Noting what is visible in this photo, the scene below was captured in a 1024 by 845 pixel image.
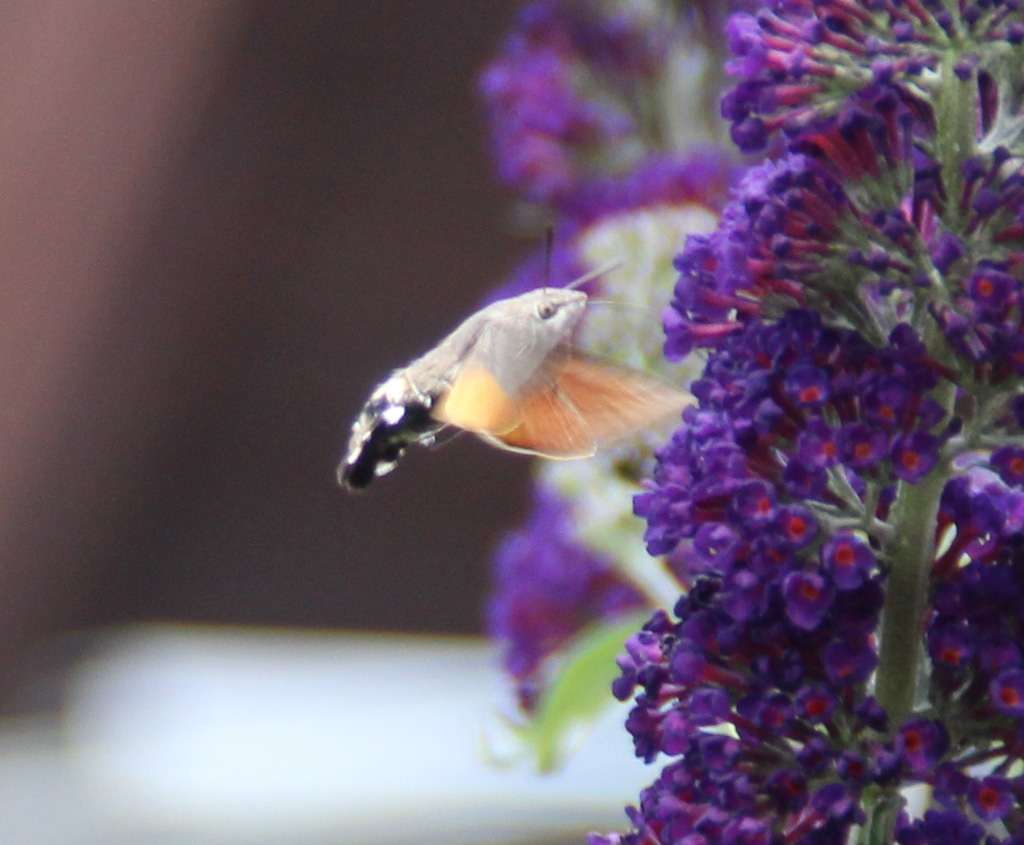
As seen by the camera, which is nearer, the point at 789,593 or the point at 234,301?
the point at 789,593

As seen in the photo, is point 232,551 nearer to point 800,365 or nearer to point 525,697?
point 525,697

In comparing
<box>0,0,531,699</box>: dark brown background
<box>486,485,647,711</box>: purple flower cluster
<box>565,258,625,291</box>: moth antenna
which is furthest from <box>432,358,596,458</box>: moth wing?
<box>0,0,531,699</box>: dark brown background

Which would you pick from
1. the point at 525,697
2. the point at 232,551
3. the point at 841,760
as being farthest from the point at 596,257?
the point at 232,551

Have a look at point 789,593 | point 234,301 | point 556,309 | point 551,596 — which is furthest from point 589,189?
point 234,301

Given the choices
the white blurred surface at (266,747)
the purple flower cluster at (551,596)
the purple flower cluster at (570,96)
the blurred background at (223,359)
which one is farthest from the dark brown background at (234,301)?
the purple flower cluster at (551,596)

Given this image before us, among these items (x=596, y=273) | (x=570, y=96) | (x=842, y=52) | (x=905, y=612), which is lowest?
(x=905, y=612)

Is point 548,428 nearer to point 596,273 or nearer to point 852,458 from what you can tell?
point 596,273

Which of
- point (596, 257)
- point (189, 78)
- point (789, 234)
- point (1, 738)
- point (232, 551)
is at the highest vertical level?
point (189, 78)

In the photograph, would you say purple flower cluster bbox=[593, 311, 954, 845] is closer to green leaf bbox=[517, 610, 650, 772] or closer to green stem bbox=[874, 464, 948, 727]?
green stem bbox=[874, 464, 948, 727]
